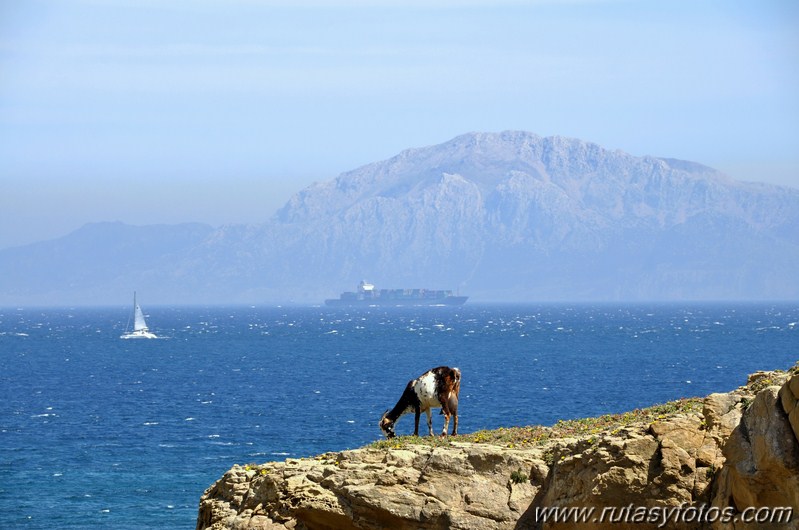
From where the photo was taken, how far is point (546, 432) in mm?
24062

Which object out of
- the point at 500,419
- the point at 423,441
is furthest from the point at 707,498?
the point at 500,419

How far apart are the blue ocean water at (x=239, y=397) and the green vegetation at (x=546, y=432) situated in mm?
21792

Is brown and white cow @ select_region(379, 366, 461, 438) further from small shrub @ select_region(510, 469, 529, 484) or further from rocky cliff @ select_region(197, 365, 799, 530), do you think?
small shrub @ select_region(510, 469, 529, 484)

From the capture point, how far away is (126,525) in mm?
43594

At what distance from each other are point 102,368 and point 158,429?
2437 inches

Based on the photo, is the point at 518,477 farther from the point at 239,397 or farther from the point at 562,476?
the point at 239,397

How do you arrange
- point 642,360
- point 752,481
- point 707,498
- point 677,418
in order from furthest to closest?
point 642,360 → point 677,418 → point 707,498 → point 752,481

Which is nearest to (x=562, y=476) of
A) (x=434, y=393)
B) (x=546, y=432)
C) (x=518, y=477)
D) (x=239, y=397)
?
(x=518, y=477)

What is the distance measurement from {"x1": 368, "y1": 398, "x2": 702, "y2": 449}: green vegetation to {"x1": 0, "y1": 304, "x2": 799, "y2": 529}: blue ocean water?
21.8 metres

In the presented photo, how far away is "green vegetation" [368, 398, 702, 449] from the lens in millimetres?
22484

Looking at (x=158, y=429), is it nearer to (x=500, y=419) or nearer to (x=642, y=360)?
(x=500, y=419)

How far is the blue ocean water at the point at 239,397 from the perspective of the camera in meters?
51.1

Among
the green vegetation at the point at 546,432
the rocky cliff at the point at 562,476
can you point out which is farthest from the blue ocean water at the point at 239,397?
the rocky cliff at the point at 562,476

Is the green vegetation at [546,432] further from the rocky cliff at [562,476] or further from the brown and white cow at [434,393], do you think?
the brown and white cow at [434,393]
